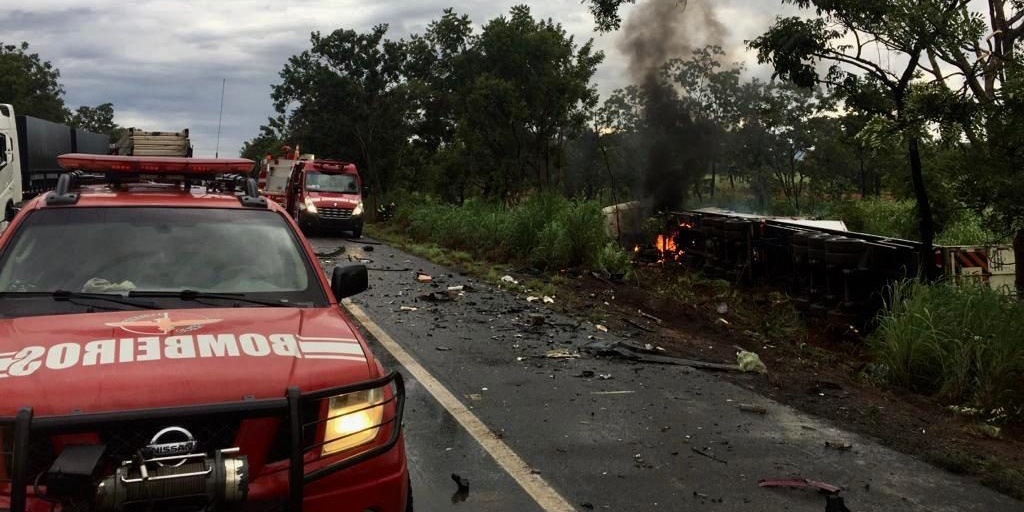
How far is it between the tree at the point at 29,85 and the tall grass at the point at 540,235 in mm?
50193

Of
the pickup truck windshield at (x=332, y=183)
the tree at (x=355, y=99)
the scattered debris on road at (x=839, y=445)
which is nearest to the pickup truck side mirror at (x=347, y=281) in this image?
the scattered debris on road at (x=839, y=445)

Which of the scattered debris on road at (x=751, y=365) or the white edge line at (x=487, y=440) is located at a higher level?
the white edge line at (x=487, y=440)

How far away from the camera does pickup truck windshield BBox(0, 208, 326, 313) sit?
3973 millimetres

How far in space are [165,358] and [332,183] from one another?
24.3 m

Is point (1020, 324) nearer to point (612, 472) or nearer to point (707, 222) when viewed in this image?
point (612, 472)

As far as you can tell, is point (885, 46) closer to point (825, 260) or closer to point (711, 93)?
point (825, 260)

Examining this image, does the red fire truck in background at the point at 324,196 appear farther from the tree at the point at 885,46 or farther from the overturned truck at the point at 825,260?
the tree at the point at 885,46

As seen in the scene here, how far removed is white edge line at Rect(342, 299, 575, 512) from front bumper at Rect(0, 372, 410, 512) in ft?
4.46

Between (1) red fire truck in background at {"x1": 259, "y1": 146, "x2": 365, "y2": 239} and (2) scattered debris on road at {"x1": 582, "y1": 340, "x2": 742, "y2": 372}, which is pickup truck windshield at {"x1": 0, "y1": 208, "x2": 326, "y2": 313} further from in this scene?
(1) red fire truck in background at {"x1": 259, "y1": 146, "x2": 365, "y2": 239}

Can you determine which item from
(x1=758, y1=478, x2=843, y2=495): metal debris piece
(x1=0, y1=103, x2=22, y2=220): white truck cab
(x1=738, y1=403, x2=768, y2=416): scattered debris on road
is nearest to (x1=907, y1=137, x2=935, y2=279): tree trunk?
(x1=738, y1=403, x2=768, y2=416): scattered debris on road

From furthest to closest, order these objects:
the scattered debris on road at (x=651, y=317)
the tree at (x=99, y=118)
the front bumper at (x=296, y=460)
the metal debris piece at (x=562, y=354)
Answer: the tree at (x=99, y=118)
the scattered debris on road at (x=651, y=317)
the metal debris piece at (x=562, y=354)
the front bumper at (x=296, y=460)

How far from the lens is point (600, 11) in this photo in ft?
38.6

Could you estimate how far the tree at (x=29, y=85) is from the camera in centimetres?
5925

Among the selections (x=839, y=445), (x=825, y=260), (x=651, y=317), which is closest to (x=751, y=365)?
(x=839, y=445)
